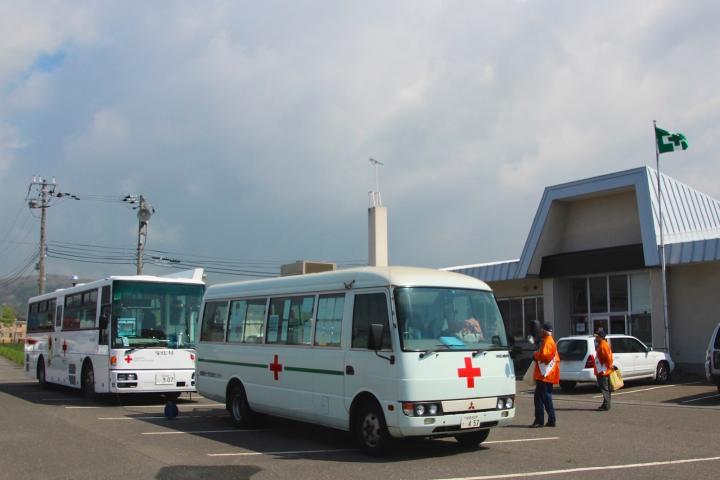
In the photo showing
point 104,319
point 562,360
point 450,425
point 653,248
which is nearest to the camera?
point 450,425

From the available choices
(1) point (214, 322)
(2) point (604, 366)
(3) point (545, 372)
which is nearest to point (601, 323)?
(2) point (604, 366)

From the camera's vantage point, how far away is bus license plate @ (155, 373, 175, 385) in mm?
16922

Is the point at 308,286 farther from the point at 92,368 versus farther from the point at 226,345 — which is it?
the point at 92,368

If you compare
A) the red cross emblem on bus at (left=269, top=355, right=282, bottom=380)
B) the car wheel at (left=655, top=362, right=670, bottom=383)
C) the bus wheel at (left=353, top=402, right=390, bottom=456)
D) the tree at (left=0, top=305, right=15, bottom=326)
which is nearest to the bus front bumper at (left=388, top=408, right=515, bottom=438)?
the bus wheel at (left=353, top=402, right=390, bottom=456)

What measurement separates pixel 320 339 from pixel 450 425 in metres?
2.58

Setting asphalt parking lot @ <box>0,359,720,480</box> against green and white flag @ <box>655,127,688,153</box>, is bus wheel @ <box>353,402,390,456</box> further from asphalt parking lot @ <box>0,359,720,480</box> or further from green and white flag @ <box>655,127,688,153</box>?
green and white flag @ <box>655,127,688,153</box>

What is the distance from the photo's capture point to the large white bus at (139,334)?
1680 cm

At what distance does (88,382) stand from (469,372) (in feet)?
38.9

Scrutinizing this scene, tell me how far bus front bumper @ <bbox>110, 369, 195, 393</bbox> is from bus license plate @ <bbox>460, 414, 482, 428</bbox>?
352 inches

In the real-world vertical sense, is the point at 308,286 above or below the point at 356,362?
above

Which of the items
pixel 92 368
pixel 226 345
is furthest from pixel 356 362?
pixel 92 368

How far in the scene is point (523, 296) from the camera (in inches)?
1294

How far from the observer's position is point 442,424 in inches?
382

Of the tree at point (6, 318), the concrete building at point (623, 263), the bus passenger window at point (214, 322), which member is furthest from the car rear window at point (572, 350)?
the tree at point (6, 318)
